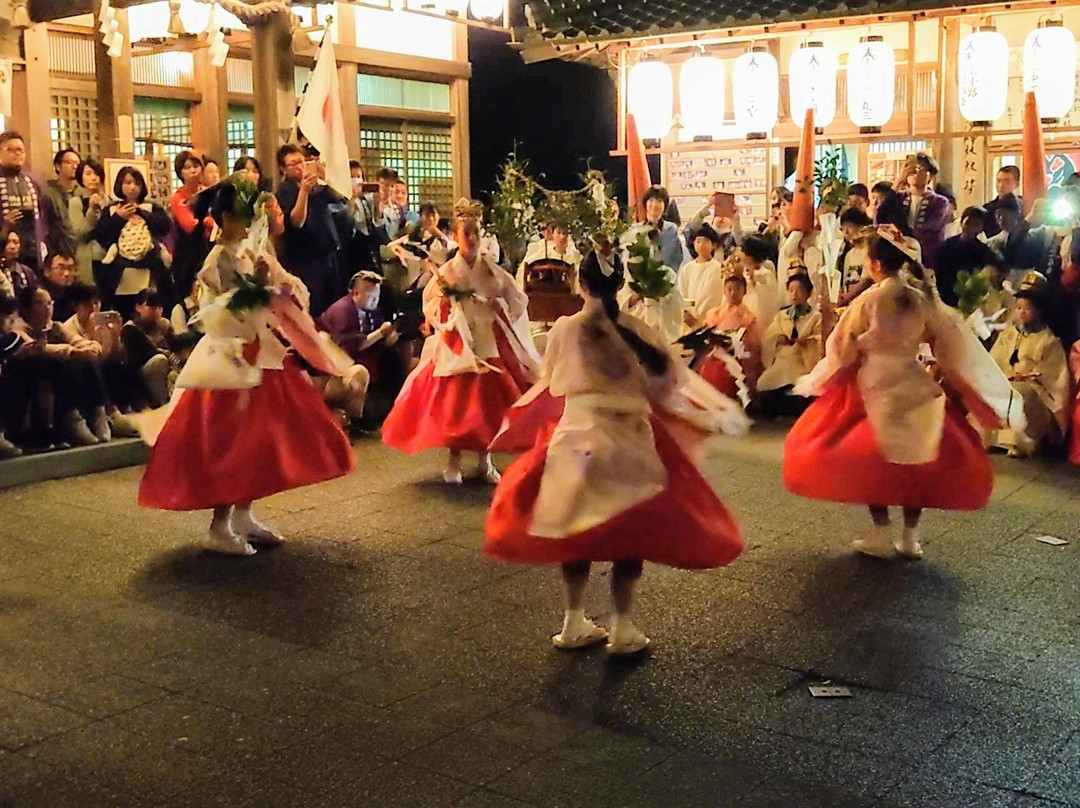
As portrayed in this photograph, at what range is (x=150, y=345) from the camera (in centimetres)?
980

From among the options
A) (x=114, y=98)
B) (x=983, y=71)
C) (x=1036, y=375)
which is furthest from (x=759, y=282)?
(x=114, y=98)

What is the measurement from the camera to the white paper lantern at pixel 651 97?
43.8 feet

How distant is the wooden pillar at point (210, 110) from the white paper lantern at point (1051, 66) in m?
8.69

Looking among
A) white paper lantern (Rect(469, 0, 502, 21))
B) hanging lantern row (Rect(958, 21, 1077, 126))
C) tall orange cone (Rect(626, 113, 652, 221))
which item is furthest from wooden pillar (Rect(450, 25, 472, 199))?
hanging lantern row (Rect(958, 21, 1077, 126))

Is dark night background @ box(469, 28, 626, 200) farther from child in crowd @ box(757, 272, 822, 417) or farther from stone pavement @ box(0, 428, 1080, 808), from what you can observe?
stone pavement @ box(0, 428, 1080, 808)

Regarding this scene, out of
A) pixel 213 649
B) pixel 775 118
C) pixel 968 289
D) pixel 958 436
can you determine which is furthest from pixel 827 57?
pixel 213 649

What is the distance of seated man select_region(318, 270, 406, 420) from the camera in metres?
10.5

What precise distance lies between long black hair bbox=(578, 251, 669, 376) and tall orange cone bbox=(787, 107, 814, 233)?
268 inches

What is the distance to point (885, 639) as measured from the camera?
215 inches

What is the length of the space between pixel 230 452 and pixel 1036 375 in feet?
20.7

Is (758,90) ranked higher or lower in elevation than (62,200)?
higher

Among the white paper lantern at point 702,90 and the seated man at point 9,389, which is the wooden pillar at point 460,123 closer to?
the white paper lantern at point 702,90

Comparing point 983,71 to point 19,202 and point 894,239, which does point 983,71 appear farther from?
point 19,202

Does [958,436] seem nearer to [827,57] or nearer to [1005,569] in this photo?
[1005,569]
